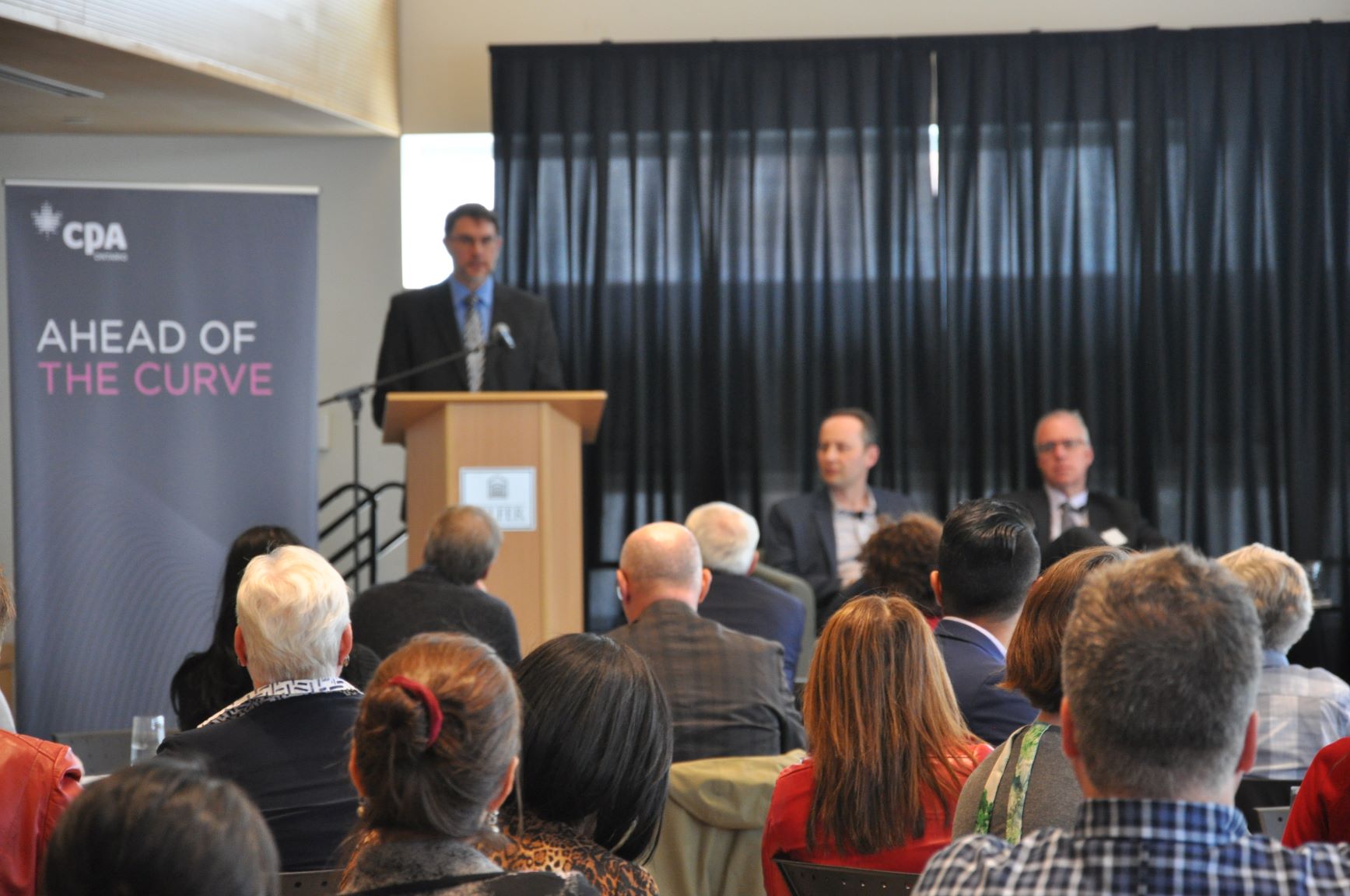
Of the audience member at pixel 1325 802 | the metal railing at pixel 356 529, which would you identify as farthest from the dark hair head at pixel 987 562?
the metal railing at pixel 356 529

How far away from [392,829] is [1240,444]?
241 inches

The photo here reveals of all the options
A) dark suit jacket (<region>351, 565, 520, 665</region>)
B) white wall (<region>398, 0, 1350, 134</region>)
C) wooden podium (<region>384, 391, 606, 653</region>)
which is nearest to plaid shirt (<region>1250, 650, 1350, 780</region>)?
dark suit jacket (<region>351, 565, 520, 665</region>)

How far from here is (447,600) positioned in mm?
3699

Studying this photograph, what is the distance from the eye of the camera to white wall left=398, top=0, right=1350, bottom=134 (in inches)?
274

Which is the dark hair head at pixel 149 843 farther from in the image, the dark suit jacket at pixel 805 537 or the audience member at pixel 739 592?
the dark suit jacket at pixel 805 537

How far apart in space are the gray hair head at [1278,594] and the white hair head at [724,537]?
150 centimetres

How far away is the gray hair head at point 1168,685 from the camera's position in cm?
114

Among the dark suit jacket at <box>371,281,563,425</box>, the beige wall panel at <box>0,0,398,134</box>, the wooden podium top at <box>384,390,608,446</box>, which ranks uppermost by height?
the beige wall panel at <box>0,0,398,134</box>

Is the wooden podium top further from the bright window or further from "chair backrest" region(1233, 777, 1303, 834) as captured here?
the bright window

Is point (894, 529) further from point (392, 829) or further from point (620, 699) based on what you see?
point (392, 829)

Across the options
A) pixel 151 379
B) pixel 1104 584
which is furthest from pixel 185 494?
pixel 1104 584

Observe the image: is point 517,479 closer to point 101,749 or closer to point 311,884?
point 101,749

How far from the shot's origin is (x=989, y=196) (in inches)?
270

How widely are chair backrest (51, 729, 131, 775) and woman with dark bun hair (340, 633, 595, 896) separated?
1.99 m
